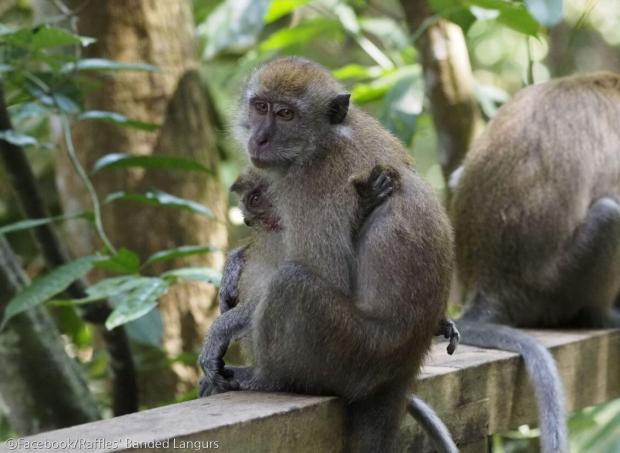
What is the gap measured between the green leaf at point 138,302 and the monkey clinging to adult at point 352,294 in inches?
17.5

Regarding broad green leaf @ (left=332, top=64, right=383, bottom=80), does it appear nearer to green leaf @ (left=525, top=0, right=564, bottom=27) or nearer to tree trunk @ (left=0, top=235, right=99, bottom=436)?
green leaf @ (left=525, top=0, right=564, bottom=27)

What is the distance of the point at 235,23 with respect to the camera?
6574 millimetres

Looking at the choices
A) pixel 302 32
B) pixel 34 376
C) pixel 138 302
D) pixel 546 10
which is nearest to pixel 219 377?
pixel 138 302

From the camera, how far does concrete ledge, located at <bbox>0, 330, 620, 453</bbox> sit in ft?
9.70

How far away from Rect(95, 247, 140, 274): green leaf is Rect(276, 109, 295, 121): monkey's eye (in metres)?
0.94

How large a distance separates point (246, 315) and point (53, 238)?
5.47 ft

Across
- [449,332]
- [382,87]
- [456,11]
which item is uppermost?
[456,11]

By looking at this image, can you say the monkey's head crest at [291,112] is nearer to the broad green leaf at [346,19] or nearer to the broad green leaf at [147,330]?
the broad green leaf at [147,330]

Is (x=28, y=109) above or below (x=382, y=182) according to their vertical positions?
above

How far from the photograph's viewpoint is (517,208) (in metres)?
5.81

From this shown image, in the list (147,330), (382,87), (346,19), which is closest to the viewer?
(147,330)

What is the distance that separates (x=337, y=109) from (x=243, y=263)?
2.41 ft

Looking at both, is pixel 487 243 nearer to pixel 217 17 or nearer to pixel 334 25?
pixel 334 25

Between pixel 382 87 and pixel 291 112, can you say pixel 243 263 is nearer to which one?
pixel 291 112
